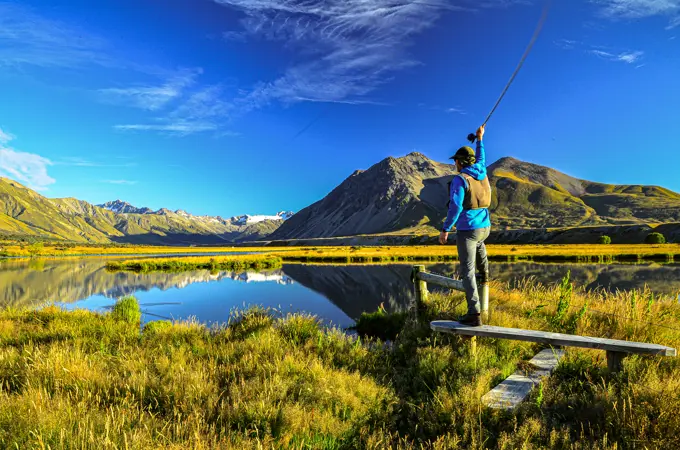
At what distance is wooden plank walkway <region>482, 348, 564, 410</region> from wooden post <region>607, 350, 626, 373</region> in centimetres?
73

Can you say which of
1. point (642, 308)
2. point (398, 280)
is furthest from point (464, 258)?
point (398, 280)

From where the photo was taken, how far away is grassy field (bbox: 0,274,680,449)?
367 centimetres

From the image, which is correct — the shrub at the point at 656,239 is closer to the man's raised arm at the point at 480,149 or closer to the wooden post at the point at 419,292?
the wooden post at the point at 419,292

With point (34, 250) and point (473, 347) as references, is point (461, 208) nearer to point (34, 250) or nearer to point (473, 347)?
point (473, 347)

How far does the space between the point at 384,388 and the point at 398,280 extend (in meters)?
24.4

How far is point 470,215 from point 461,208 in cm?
25

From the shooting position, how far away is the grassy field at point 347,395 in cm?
367

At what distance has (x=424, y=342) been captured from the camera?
733 cm

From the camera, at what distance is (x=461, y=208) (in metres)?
5.83

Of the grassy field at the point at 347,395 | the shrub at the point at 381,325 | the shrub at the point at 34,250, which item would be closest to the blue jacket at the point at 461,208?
the grassy field at the point at 347,395

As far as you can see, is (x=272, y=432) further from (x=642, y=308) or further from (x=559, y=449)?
(x=642, y=308)

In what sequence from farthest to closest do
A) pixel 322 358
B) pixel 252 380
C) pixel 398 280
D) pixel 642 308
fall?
pixel 398 280 < pixel 642 308 < pixel 322 358 < pixel 252 380

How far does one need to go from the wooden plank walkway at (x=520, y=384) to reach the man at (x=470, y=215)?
1.02 metres

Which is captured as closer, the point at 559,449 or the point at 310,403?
the point at 559,449
